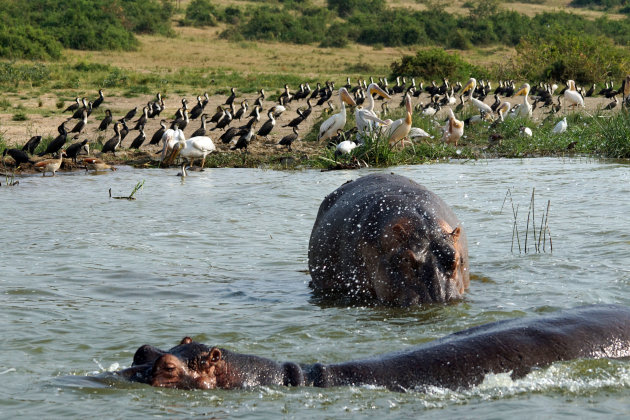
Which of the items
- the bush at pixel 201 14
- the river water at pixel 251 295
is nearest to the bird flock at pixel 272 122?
the river water at pixel 251 295

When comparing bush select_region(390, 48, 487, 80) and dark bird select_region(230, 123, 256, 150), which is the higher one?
bush select_region(390, 48, 487, 80)

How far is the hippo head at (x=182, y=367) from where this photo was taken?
3488 mm

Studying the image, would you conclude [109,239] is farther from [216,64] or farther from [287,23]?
[287,23]

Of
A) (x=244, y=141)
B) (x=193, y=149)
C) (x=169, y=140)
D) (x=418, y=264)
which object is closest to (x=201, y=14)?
(x=244, y=141)

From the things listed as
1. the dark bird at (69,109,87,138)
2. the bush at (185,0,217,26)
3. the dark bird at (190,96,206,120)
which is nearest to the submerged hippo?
the dark bird at (69,109,87,138)

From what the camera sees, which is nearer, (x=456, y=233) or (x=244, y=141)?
(x=456, y=233)

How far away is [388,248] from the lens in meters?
5.18

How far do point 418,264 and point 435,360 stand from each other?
135 cm

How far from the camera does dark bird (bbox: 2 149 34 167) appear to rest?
13.6 metres

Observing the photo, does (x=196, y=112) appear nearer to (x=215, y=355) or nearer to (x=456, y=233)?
(x=456, y=233)

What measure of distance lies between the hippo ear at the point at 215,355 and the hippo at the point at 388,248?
5.74ft

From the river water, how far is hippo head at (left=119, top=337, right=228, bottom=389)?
78 mm

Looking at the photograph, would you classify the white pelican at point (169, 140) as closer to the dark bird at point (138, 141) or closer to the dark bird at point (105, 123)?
the dark bird at point (138, 141)

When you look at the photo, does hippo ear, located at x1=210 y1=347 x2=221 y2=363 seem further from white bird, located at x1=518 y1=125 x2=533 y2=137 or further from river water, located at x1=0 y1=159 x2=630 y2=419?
white bird, located at x1=518 y1=125 x2=533 y2=137
